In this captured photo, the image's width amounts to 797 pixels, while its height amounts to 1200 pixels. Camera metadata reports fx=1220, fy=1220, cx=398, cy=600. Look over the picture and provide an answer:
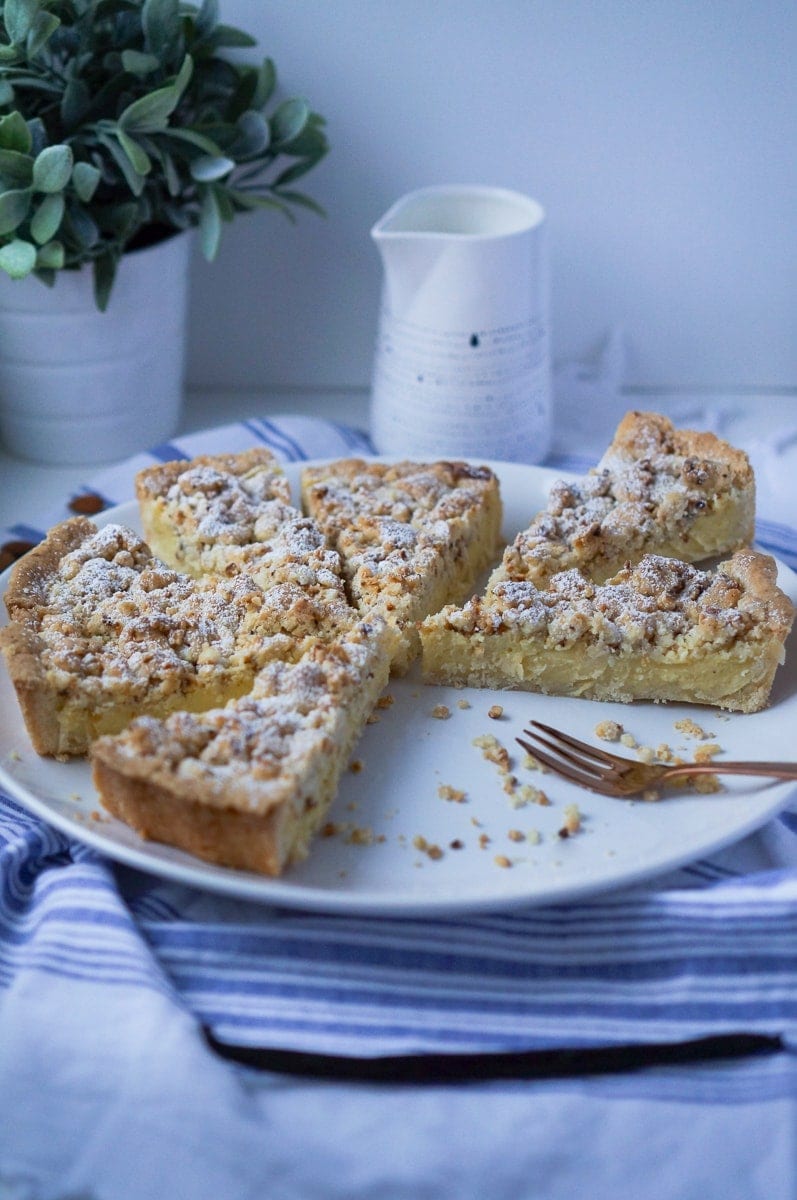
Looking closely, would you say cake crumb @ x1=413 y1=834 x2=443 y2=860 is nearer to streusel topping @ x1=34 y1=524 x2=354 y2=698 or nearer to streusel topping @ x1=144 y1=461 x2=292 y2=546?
streusel topping @ x1=34 y1=524 x2=354 y2=698

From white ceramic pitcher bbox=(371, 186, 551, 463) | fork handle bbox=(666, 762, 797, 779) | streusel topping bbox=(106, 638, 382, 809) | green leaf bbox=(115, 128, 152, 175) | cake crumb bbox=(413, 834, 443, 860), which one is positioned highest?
green leaf bbox=(115, 128, 152, 175)

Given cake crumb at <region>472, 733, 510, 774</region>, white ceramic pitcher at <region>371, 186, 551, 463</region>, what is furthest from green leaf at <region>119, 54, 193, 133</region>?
cake crumb at <region>472, 733, 510, 774</region>

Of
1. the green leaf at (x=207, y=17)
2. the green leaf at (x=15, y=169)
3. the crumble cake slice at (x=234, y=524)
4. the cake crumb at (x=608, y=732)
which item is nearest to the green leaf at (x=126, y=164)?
the green leaf at (x=15, y=169)

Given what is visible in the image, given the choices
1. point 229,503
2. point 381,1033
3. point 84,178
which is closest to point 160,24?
point 84,178

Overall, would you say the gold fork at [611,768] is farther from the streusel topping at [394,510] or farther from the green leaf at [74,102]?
the green leaf at [74,102]

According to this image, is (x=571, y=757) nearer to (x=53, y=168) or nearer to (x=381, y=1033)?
(x=381, y=1033)

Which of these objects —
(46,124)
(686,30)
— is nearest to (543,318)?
(686,30)
